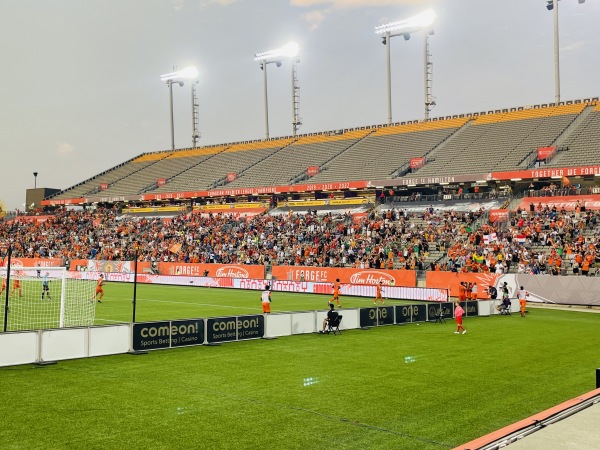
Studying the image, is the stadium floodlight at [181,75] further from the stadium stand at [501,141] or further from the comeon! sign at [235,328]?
the comeon! sign at [235,328]

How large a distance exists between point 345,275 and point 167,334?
24.9 meters

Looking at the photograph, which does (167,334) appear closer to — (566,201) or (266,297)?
(266,297)

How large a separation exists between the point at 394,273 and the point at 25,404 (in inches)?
1226

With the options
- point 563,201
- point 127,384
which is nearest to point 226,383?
A: point 127,384

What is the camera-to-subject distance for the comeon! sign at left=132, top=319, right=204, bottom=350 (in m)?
19.7

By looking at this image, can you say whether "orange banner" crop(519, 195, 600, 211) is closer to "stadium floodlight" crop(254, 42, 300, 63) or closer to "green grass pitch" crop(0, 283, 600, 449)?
"green grass pitch" crop(0, 283, 600, 449)

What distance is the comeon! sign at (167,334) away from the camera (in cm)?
1973

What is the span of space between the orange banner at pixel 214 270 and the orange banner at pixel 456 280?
1430cm

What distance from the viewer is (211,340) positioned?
2155cm

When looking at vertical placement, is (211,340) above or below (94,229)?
below

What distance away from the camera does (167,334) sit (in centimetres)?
2042

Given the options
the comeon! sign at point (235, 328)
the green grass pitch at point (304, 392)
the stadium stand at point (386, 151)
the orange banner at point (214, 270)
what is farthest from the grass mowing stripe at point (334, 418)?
the stadium stand at point (386, 151)

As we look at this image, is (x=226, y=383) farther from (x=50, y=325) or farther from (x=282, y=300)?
(x=282, y=300)

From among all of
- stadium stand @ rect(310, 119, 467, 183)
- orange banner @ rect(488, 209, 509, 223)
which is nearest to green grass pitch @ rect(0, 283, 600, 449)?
orange banner @ rect(488, 209, 509, 223)
